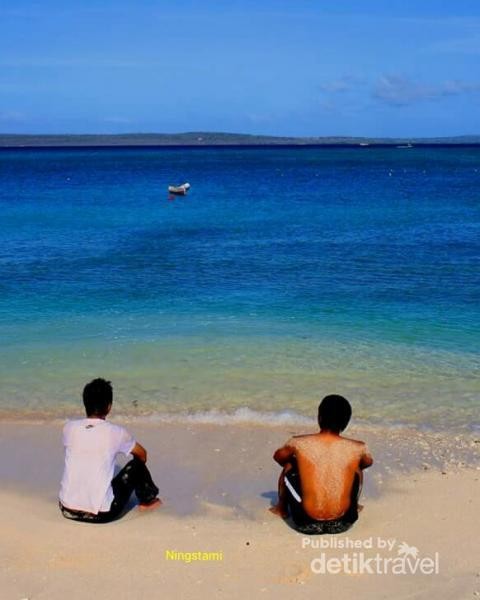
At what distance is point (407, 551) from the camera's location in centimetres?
570

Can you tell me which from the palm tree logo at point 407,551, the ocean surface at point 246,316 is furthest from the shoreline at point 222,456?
the palm tree logo at point 407,551

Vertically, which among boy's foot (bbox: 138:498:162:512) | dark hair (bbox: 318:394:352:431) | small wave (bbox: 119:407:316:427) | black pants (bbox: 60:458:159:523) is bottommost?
small wave (bbox: 119:407:316:427)

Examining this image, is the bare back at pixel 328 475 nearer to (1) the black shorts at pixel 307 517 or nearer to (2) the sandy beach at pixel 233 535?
(1) the black shorts at pixel 307 517

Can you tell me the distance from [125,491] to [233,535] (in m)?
0.93

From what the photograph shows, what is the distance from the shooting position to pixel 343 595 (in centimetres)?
511

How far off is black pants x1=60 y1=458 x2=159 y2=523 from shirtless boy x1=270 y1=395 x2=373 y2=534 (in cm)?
118

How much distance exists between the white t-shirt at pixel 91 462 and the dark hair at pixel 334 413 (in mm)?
1490

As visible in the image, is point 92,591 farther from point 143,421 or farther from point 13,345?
point 13,345

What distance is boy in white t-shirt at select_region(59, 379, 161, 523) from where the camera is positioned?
6.05 meters

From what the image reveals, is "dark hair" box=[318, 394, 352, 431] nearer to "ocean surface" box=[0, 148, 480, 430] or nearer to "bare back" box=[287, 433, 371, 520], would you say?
"bare back" box=[287, 433, 371, 520]

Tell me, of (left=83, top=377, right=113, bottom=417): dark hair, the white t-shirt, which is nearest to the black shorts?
the white t-shirt

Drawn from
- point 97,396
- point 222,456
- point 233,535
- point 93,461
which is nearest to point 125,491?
point 93,461

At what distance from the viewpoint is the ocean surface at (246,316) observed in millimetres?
10023

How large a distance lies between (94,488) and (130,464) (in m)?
0.43
